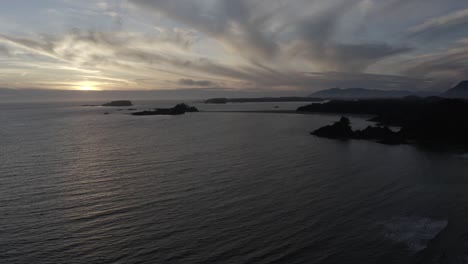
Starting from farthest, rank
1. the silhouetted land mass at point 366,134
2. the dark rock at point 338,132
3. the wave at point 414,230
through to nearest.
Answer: the dark rock at point 338,132 < the silhouetted land mass at point 366,134 < the wave at point 414,230

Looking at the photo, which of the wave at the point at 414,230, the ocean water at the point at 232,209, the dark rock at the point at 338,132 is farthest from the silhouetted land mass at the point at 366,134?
the wave at the point at 414,230

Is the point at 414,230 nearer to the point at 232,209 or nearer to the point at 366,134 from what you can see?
the point at 232,209

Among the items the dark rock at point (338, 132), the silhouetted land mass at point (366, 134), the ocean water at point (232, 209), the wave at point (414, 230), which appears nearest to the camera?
the ocean water at point (232, 209)

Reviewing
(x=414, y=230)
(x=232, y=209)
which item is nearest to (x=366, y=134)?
(x=414, y=230)

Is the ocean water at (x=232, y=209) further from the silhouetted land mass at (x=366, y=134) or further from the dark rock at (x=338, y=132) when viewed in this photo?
the dark rock at (x=338, y=132)

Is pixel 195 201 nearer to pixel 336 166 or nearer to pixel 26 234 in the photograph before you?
pixel 26 234

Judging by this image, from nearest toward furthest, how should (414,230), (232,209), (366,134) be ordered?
(414,230) → (232,209) → (366,134)

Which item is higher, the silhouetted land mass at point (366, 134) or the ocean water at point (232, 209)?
the silhouetted land mass at point (366, 134)
